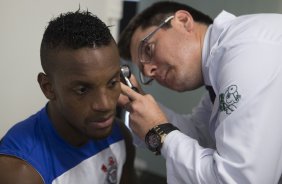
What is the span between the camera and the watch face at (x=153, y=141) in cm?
95

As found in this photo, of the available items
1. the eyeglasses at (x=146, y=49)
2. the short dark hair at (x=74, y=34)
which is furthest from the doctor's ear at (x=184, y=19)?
the short dark hair at (x=74, y=34)

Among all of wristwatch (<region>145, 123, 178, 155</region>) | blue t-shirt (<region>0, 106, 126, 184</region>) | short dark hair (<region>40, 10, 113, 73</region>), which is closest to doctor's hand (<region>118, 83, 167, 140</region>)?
wristwatch (<region>145, 123, 178, 155</region>)

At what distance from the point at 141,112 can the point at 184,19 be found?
414 millimetres

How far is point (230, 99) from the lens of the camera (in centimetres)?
82

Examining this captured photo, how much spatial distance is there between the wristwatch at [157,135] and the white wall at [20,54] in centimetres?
50

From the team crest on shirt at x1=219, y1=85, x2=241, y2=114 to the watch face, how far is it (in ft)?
0.71

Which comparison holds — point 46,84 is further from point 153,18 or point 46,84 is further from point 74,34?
point 153,18

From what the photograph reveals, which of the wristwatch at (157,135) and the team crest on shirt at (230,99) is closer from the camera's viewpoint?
the team crest on shirt at (230,99)

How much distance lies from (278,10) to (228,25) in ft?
2.70

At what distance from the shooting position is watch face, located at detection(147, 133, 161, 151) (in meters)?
0.95

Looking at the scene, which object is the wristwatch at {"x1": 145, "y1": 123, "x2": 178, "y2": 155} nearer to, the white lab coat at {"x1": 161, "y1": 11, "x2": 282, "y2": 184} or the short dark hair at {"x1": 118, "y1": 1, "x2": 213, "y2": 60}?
the white lab coat at {"x1": 161, "y1": 11, "x2": 282, "y2": 184}

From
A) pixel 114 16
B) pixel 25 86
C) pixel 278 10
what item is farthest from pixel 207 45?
pixel 278 10

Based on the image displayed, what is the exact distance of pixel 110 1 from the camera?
140cm

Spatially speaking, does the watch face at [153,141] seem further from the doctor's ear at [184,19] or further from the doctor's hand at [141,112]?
the doctor's ear at [184,19]
